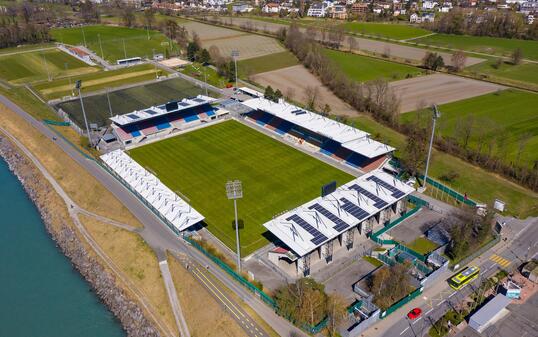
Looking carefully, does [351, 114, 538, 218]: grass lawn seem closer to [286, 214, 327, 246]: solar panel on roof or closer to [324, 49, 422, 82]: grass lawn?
[286, 214, 327, 246]: solar panel on roof

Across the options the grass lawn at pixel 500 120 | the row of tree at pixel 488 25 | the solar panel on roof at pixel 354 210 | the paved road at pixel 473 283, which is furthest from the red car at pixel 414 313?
the row of tree at pixel 488 25

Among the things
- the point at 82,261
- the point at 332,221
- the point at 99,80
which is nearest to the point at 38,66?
the point at 99,80

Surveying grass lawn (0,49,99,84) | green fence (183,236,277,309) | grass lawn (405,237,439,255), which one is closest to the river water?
green fence (183,236,277,309)

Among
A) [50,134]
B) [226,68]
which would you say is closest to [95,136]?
[50,134]

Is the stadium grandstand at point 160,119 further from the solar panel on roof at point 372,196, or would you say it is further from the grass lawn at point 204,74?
the solar panel on roof at point 372,196

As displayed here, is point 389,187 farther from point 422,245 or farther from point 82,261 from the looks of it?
point 82,261
